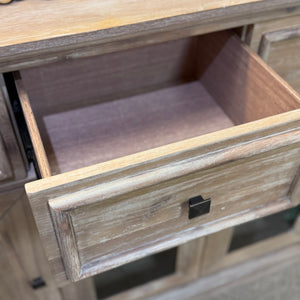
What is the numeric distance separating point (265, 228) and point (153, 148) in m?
0.62

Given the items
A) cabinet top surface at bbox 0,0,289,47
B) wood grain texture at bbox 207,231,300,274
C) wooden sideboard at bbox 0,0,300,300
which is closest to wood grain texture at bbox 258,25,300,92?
wooden sideboard at bbox 0,0,300,300

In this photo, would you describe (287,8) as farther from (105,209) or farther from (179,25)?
(105,209)

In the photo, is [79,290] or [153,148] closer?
[153,148]

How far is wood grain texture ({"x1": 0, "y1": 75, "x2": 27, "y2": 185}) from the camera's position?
515 mm

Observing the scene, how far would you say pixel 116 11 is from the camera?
50 centimetres

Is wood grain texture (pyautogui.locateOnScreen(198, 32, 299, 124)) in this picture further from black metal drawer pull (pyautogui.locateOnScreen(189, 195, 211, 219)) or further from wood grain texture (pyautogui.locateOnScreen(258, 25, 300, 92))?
black metal drawer pull (pyautogui.locateOnScreen(189, 195, 211, 219))

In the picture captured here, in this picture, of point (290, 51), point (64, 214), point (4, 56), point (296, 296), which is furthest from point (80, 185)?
point (296, 296)

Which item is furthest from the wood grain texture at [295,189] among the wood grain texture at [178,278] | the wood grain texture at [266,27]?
the wood grain texture at [178,278]

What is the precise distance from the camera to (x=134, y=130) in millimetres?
683

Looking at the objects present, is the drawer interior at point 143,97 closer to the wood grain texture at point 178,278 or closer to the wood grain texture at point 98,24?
the wood grain texture at point 98,24

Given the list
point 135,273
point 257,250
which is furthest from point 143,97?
point 257,250

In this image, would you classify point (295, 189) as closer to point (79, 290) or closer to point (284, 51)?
point (284, 51)

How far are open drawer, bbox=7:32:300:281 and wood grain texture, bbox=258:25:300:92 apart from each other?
0.15 ft

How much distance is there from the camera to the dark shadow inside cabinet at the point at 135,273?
0.89 metres
